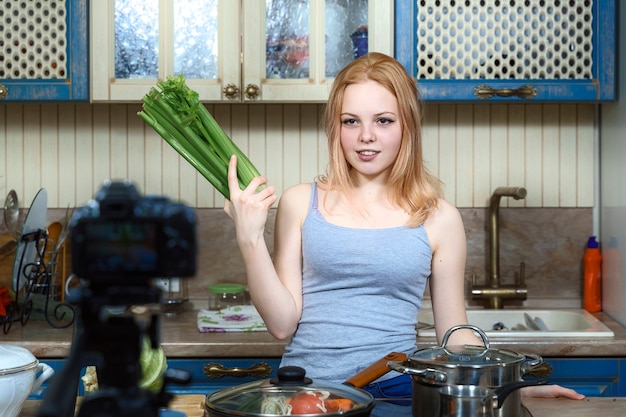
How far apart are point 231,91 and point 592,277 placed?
137 cm

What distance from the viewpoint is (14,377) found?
4.18ft

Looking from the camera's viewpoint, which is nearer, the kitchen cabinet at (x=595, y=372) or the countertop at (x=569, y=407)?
the countertop at (x=569, y=407)

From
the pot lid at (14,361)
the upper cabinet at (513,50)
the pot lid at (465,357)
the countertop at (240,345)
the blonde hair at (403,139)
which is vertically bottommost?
the countertop at (240,345)

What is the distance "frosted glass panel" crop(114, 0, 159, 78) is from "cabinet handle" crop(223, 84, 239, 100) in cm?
23

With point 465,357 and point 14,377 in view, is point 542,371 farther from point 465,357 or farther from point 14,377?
point 14,377

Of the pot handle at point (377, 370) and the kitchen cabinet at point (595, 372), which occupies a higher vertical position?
the pot handle at point (377, 370)

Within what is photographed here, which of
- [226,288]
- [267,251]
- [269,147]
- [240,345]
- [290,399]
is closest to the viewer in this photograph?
[290,399]

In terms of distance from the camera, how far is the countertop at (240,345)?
2.51 m

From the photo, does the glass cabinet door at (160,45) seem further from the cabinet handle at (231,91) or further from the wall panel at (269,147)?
the wall panel at (269,147)

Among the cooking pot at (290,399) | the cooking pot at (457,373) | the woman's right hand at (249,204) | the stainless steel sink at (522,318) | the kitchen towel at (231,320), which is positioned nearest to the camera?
the cooking pot at (290,399)

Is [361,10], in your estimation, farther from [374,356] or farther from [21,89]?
[374,356]

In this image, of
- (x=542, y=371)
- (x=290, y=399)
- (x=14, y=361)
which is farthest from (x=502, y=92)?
(x=14, y=361)

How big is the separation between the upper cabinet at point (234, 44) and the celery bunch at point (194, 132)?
105 centimetres

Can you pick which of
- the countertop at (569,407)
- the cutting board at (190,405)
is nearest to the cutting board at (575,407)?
the countertop at (569,407)
